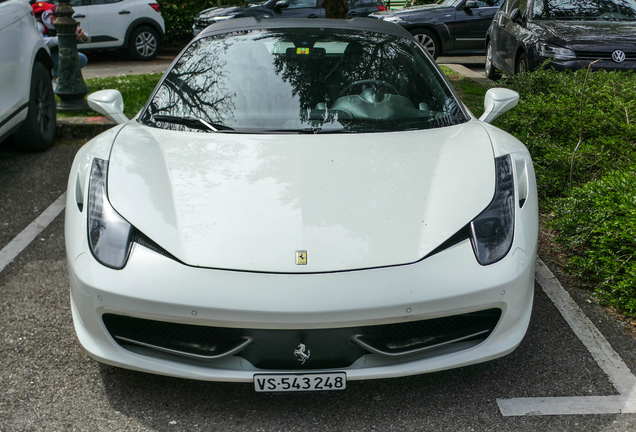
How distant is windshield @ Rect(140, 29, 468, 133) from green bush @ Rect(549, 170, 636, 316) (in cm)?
99

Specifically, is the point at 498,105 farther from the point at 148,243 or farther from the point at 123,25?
the point at 123,25

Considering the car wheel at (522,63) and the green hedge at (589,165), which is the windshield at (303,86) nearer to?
the green hedge at (589,165)

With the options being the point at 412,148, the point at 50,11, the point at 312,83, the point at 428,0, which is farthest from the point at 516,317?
the point at 428,0

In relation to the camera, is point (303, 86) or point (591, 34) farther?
point (591, 34)

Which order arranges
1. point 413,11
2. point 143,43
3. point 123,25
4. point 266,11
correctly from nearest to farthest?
point 413,11, point 123,25, point 266,11, point 143,43

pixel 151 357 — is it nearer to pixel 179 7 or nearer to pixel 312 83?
pixel 312 83

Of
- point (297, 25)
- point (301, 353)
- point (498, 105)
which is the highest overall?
point (297, 25)

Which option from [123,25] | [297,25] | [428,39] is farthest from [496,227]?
[123,25]

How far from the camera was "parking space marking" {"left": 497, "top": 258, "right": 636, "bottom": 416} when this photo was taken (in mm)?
2561

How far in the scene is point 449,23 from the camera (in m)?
12.3

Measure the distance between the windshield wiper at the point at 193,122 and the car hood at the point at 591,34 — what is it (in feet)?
17.7

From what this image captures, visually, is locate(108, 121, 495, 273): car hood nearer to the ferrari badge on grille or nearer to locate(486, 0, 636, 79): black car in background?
the ferrari badge on grille

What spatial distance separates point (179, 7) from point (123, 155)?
45.1ft

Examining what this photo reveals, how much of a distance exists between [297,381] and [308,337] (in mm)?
167
